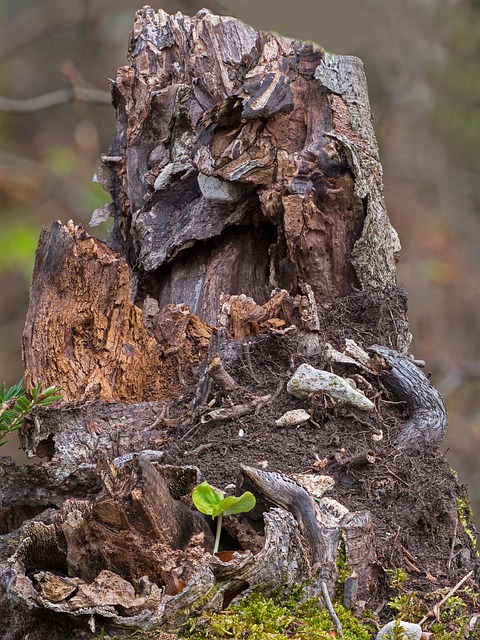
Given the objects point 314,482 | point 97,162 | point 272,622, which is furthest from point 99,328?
point 97,162

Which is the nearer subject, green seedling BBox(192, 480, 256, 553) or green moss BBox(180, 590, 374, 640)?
green moss BBox(180, 590, 374, 640)

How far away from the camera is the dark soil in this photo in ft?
5.55

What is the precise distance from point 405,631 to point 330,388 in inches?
29.2

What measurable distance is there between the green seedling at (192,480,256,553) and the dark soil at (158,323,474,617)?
27 centimetres

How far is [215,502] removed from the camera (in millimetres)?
1525

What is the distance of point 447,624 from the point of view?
1.49m

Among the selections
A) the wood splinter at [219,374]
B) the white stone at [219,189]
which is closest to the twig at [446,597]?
the wood splinter at [219,374]

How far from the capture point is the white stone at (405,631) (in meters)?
1.40

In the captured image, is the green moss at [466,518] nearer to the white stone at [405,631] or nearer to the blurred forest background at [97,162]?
the white stone at [405,631]

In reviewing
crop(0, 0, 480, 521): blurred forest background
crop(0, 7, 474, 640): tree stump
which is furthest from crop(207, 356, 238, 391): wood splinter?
crop(0, 0, 480, 521): blurred forest background

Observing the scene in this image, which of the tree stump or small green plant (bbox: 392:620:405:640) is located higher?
the tree stump

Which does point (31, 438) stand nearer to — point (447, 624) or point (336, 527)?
point (336, 527)

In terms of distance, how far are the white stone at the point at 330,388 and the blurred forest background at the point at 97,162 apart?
12.3 ft

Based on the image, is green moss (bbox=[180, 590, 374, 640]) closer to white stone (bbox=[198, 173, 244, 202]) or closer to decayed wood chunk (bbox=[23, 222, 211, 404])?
decayed wood chunk (bbox=[23, 222, 211, 404])
